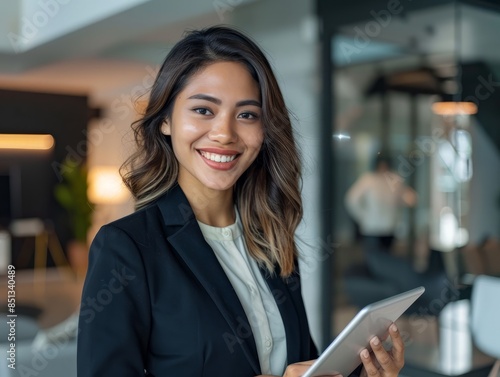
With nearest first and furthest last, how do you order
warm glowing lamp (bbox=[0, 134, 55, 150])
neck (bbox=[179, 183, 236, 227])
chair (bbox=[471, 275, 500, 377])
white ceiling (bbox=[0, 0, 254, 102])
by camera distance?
1. neck (bbox=[179, 183, 236, 227])
2. chair (bbox=[471, 275, 500, 377])
3. white ceiling (bbox=[0, 0, 254, 102])
4. warm glowing lamp (bbox=[0, 134, 55, 150])

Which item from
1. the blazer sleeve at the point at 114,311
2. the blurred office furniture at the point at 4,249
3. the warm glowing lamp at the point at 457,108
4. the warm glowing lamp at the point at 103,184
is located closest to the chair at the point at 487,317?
the warm glowing lamp at the point at 457,108

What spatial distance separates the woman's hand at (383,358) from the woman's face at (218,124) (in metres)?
0.51

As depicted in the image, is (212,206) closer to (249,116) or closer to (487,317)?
(249,116)

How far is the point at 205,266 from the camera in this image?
144 centimetres

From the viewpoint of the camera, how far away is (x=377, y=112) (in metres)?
5.40

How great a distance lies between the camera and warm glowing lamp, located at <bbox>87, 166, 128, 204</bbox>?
38.2ft

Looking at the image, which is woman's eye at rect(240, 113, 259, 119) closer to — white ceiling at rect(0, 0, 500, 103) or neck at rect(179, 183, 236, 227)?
neck at rect(179, 183, 236, 227)

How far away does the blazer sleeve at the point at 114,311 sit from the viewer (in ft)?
4.03

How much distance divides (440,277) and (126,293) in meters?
4.07

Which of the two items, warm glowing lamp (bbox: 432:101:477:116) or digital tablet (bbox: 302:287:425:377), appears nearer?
digital tablet (bbox: 302:287:425:377)

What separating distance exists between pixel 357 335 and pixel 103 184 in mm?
10831

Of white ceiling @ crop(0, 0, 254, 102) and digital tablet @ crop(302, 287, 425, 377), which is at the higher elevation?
white ceiling @ crop(0, 0, 254, 102)

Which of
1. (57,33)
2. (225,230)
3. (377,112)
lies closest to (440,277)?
(377,112)

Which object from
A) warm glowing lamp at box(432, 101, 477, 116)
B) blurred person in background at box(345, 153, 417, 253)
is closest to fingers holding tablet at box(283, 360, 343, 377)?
warm glowing lamp at box(432, 101, 477, 116)
